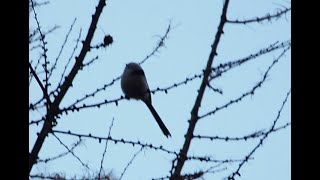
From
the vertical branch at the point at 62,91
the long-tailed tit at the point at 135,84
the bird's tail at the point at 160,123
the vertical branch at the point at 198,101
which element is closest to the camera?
the vertical branch at the point at 62,91

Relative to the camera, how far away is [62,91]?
2.08 m

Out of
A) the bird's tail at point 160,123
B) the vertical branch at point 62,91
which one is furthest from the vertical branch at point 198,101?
the vertical branch at point 62,91

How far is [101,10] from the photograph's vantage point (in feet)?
7.77

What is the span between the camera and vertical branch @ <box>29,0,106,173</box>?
189cm

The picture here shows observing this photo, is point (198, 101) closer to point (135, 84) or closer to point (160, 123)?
point (160, 123)

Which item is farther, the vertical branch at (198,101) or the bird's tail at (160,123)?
the bird's tail at (160,123)

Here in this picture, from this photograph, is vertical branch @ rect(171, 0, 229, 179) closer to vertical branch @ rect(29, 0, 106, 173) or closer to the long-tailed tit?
vertical branch @ rect(29, 0, 106, 173)

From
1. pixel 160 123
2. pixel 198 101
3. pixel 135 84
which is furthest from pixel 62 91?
pixel 135 84

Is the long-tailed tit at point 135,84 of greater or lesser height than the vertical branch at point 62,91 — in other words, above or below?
above

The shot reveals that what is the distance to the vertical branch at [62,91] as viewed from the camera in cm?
189

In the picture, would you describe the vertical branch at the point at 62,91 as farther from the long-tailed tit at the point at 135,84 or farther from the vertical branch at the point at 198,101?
the long-tailed tit at the point at 135,84
